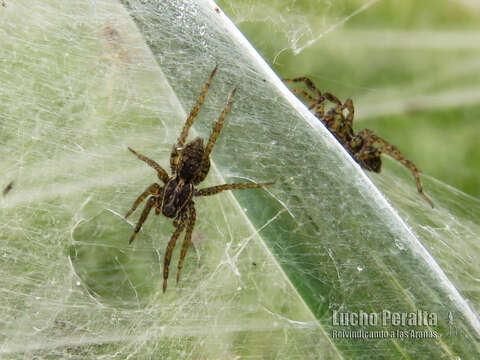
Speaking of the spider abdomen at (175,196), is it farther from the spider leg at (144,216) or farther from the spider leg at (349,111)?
the spider leg at (349,111)

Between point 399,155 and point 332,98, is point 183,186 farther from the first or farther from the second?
point 399,155

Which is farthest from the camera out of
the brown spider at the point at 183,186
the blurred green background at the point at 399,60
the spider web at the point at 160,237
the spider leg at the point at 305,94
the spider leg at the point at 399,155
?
the spider leg at the point at 305,94

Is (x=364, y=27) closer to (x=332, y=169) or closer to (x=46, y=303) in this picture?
(x=332, y=169)

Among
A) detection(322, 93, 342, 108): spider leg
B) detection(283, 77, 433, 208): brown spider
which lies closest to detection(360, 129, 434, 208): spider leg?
detection(283, 77, 433, 208): brown spider

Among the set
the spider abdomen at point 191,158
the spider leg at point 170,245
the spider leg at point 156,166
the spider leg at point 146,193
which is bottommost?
the spider leg at point 170,245

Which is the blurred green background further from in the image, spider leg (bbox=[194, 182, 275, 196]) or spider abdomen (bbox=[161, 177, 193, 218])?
spider abdomen (bbox=[161, 177, 193, 218])

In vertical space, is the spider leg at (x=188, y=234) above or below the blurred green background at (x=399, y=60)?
below

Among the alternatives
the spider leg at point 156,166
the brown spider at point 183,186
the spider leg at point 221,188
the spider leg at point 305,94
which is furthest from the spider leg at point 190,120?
the spider leg at point 305,94

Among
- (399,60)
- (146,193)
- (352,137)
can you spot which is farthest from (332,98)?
(146,193)
